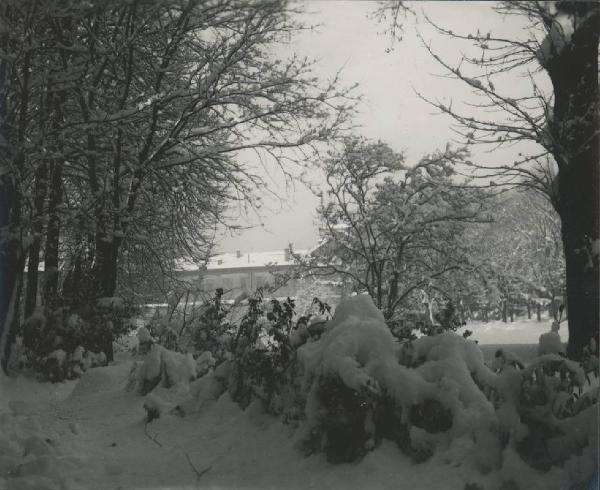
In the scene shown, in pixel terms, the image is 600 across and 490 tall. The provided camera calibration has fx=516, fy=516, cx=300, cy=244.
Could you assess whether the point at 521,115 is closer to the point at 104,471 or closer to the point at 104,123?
the point at 104,123

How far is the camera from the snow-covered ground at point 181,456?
2.97 m

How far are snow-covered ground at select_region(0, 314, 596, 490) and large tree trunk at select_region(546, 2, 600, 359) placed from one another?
3.44 m

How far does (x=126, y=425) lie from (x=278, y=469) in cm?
178

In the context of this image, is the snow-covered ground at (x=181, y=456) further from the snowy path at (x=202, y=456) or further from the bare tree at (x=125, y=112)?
the bare tree at (x=125, y=112)

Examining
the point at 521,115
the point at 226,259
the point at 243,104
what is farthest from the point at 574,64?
the point at 226,259

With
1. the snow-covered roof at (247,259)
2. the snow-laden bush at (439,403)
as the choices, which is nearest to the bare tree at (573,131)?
the snow-laden bush at (439,403)

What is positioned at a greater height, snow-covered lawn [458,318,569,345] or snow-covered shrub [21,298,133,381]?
snow-covered shrub [21,298,133,381]

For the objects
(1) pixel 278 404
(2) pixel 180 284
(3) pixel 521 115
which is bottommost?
(1) pixel 278 404

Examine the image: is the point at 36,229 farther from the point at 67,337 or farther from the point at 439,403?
the point at 439,403

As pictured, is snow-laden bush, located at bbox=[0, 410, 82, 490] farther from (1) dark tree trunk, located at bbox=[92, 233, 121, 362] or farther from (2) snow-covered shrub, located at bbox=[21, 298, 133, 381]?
(1) dark tree trunk, located at bbox=[92, 233, 121, 362]

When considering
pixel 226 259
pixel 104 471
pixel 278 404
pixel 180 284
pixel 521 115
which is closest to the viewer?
pixel 104 471

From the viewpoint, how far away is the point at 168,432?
13.8ft

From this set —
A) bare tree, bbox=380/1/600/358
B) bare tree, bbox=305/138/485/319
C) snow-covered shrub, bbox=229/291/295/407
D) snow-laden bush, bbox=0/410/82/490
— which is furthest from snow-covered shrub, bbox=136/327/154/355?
bare tree, bbox=305/138/485/319

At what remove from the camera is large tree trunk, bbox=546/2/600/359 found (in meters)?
5.58
